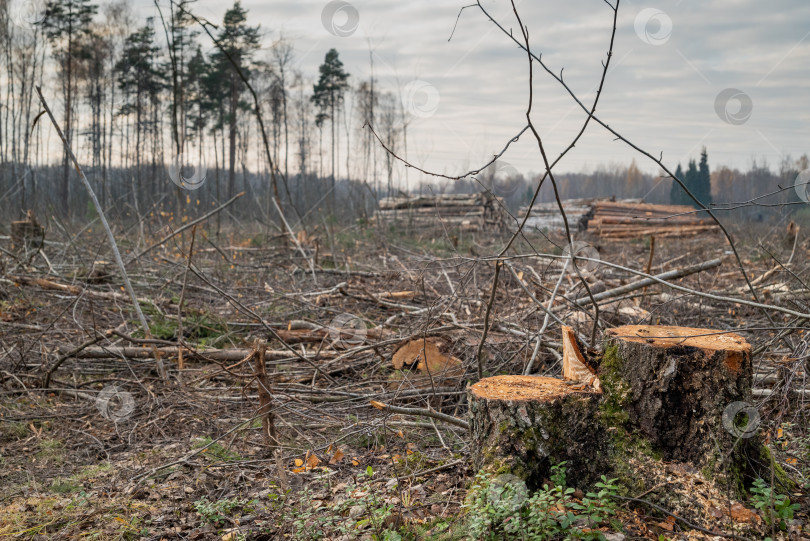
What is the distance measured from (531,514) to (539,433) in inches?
17.5

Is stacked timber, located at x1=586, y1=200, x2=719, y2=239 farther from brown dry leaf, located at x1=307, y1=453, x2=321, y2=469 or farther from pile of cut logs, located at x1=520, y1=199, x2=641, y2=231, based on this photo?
brown dry leaf, located at x1=307, y1=453, x2=321, y2=469

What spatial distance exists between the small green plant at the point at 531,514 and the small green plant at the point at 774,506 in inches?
23.8

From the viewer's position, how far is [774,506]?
7.79 ft

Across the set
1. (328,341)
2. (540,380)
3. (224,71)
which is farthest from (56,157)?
(540,380)

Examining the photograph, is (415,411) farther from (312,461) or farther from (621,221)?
(621,221)

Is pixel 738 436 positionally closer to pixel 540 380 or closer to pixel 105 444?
pixel 540 380

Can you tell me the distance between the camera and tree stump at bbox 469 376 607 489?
104 inches

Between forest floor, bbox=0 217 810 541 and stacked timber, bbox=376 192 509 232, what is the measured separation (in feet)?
32.4

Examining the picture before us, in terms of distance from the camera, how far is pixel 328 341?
5.88 metres

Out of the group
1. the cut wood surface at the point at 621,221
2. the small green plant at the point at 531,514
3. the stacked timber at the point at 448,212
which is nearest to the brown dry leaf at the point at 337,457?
the small green plant at the point at 531,514

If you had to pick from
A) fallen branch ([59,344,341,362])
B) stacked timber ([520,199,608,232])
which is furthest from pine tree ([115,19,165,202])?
fallen branch ([59,344,341,362])

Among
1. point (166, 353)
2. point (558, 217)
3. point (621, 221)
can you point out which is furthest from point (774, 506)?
point (558, 217)

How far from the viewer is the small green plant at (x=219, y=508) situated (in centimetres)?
293

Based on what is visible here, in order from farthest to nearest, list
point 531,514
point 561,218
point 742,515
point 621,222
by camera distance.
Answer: point 561,218
point 621,222
point 742,515
point 531,514
